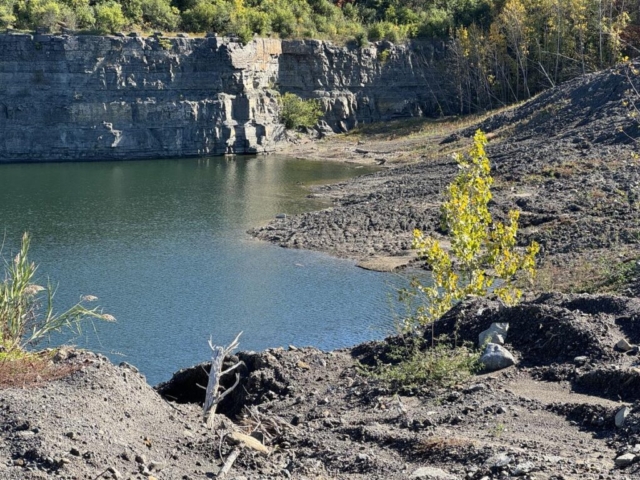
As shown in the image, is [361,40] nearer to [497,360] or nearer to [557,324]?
[557,324]

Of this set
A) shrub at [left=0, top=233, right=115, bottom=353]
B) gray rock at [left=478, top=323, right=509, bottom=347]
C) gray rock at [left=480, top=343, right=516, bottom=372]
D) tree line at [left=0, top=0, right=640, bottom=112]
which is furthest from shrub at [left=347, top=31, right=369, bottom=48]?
shrub at [left=0, top=233, right=115, bottom=353]

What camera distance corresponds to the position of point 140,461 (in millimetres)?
10289

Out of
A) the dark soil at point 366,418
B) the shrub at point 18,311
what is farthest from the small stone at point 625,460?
the shrub at point 18,311

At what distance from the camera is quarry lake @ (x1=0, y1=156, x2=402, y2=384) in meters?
22.9

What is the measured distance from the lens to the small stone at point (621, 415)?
11305mm

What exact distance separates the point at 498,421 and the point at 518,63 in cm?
5736

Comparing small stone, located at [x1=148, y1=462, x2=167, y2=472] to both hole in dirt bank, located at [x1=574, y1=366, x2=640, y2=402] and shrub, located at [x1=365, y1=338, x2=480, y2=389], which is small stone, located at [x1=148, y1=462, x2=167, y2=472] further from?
hole in dirt bank, located at [x1=574, y1=366, x2=640, y2=402]

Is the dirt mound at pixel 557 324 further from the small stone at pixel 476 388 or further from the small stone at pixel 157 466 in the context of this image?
the small stone at pixel 157 466

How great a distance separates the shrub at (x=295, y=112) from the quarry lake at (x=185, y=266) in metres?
14.0

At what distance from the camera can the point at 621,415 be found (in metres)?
11.4

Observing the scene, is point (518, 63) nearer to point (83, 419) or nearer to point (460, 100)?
point (460, 100)

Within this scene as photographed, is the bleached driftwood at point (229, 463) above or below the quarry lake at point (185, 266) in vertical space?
above

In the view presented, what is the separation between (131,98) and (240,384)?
1932 inches

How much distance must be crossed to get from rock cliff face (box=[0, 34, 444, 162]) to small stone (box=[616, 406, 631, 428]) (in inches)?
2087
